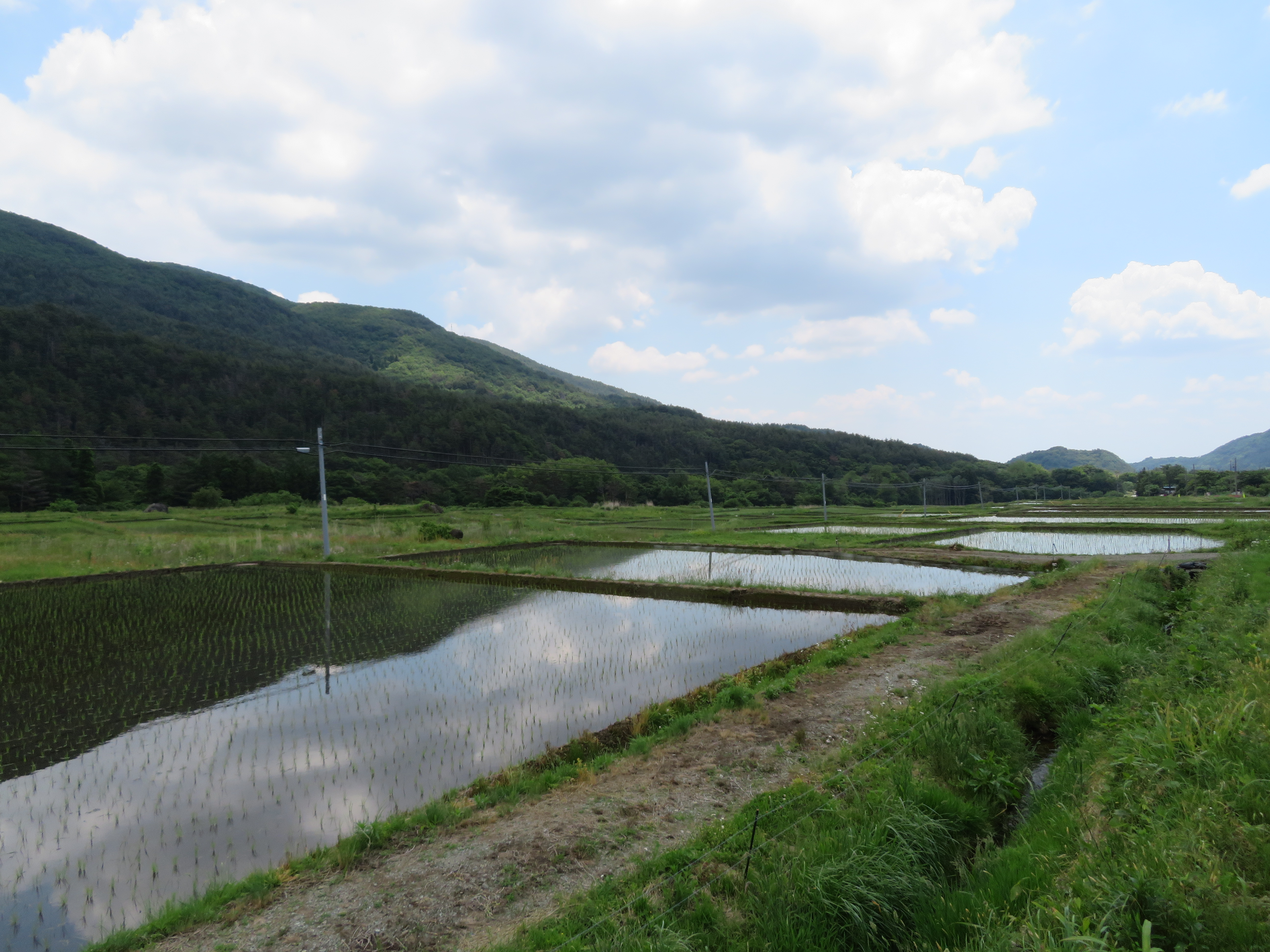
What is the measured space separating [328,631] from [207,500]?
4360 centimetres

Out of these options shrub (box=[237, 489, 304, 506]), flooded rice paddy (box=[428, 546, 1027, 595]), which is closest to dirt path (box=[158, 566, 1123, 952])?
flooded rice paddy (box=[428, 546, 1027, 595])

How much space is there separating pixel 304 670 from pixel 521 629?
4281mm

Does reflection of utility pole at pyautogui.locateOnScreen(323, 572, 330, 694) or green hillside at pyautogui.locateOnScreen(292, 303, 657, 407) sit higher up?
green hillside at pyautogui.locateOnScreen(292, 303, 657, 407)

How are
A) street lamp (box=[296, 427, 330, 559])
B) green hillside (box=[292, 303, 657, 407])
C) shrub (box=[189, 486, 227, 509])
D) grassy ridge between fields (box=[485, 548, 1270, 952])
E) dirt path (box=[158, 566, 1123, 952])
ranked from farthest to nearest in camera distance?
green hillside (box=[292, 303, 657, 407]) < shrub (box=[189, 486, 227, 509]) < street lamp (box=[296, 427, 330, 559]) < dirt path (box=[158, 566, 1123, 952]) < grassy ridge between fields (box=[485, 548, 1270, 952])

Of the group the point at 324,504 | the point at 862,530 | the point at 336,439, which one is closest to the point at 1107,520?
the point at 862,530

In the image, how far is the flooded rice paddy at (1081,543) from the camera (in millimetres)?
23250

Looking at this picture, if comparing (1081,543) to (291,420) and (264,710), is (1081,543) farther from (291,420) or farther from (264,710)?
(291,420)

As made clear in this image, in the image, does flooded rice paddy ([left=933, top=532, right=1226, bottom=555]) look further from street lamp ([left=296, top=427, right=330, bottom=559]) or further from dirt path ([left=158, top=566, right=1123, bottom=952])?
street lamp ([left=296, top=427, right=330, bottom=559])

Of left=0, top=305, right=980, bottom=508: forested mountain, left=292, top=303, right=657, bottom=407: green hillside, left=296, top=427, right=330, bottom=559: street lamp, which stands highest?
left=292, top=303, right=657, bottom=407: green hillside

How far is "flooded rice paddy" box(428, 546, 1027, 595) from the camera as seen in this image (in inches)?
680

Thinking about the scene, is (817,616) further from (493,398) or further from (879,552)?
(493,398)

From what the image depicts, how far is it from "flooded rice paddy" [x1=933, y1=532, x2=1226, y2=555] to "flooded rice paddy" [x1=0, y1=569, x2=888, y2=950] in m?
16.3

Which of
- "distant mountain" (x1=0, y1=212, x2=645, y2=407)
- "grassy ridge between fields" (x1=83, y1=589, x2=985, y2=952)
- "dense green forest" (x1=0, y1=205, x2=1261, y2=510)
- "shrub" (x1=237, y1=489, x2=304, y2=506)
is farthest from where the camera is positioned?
"distant mountain" (x1=0, y1=212, x2=645, y2=407)

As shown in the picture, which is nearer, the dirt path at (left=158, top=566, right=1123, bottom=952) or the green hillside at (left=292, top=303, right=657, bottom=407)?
the dirt path at (left=158, top=566, right=1123, bottom=952)
